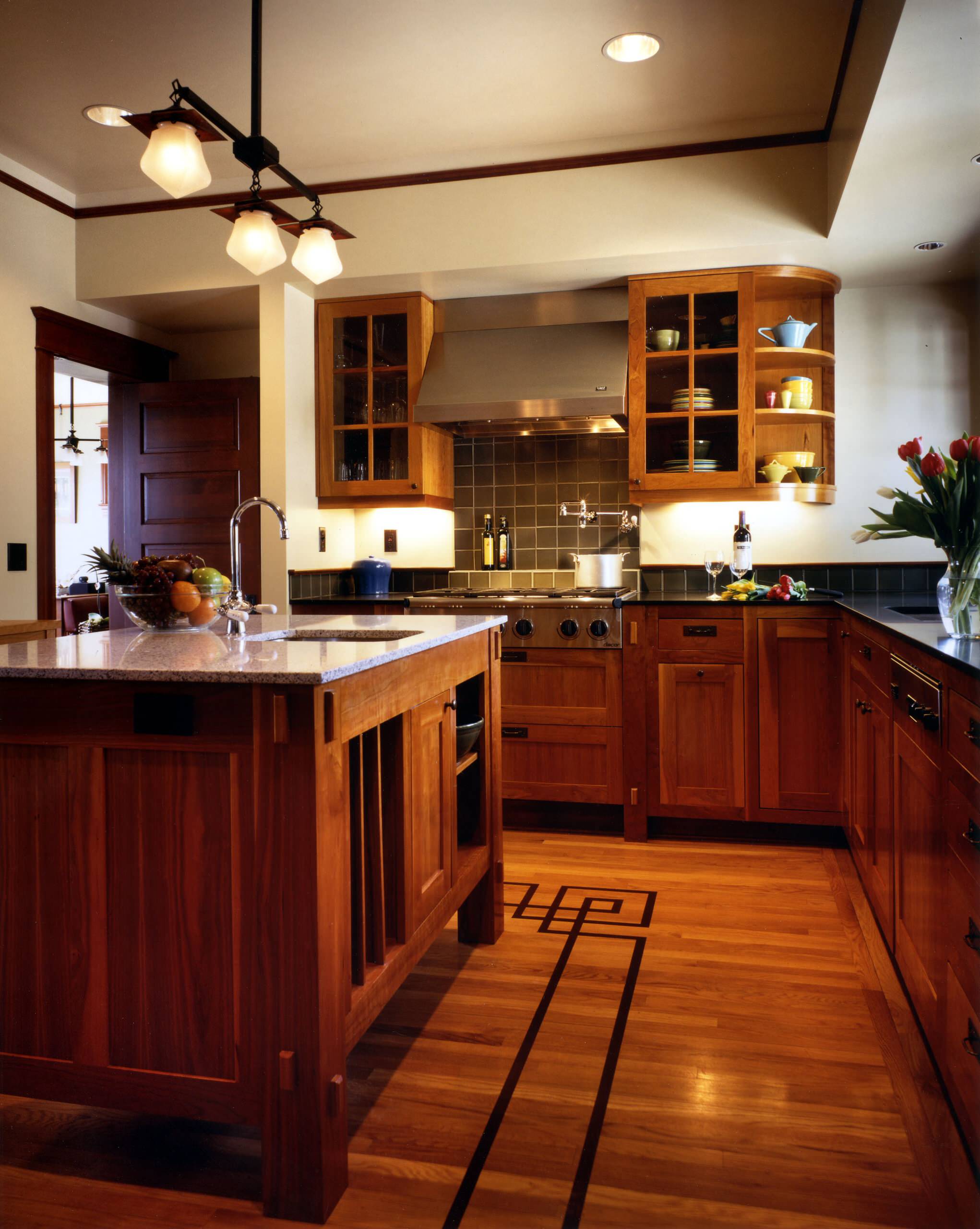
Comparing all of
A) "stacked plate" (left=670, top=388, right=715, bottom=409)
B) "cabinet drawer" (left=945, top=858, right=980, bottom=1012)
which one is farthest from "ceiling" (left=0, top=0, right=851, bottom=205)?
"cabinet drawer" (left=945, top=858, right=980, bottom=1012)

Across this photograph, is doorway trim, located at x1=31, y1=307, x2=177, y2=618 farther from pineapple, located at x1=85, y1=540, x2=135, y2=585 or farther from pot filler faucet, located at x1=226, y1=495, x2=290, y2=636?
pot filler faucet, located at x1=226, y1=495, x2=290, y2=636

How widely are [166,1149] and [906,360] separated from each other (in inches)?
155

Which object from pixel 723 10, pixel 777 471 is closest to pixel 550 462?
pixel 777 471

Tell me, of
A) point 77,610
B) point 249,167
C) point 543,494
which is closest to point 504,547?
point 543,494

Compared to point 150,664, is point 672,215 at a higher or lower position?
higher

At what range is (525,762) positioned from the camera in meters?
3.97

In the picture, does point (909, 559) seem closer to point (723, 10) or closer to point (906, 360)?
point (906, 360)

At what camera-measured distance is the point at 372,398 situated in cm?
432

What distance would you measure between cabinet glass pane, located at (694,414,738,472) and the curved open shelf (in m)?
0.29

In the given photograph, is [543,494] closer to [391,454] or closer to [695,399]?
[391,454]

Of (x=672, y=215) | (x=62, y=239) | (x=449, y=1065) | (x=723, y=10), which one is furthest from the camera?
(x=62, y=239)

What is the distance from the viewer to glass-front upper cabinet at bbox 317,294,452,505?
13.9 ft

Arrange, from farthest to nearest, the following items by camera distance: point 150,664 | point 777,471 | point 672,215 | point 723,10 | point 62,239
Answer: point 62,239 < point 777,471 < point 672,215 < point 723,10 < point 150,664

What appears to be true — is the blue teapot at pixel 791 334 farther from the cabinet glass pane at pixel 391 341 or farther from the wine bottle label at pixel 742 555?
the cabinet glass pane at pixel 391 341
